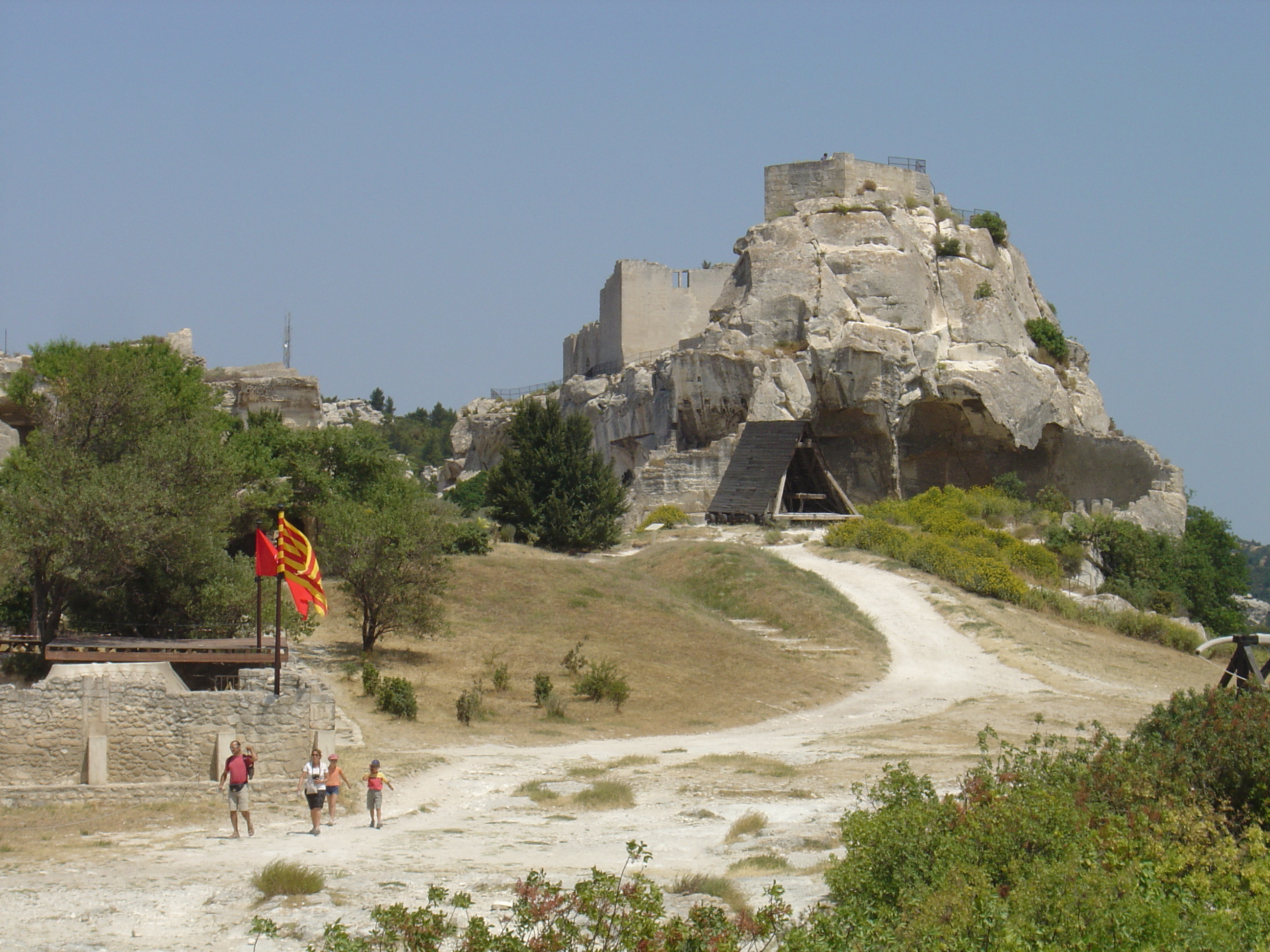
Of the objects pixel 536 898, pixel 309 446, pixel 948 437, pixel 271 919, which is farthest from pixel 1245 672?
pixel 948 437

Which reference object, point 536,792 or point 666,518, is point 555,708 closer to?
point 536,792

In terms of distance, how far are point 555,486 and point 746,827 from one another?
80.6ft

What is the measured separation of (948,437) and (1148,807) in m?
39.9

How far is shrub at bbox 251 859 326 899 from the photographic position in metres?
9.61

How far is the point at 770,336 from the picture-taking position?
46.7 m

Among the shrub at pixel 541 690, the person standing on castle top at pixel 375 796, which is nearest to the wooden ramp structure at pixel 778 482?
the shrub at pixel 541 690

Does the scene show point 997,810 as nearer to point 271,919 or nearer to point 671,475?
point 271,919

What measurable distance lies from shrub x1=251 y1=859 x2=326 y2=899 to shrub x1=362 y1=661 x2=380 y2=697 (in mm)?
9821

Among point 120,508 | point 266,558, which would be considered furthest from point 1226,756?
point 120,508

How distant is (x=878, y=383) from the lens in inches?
1780

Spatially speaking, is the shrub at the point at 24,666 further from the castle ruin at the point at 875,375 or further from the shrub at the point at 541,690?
the castle ruin at the point at 875,375

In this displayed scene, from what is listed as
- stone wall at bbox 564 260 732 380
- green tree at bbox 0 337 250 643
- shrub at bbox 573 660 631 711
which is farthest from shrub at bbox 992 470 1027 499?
green tree at bbox 0 337 250 643

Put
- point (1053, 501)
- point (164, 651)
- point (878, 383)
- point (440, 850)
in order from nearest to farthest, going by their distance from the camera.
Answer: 1. point (440, 850)
2. point (164, 651)
3. point (878, 383)
4. point (1053, 501)

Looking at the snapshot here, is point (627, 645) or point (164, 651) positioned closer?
point (164, 651)
